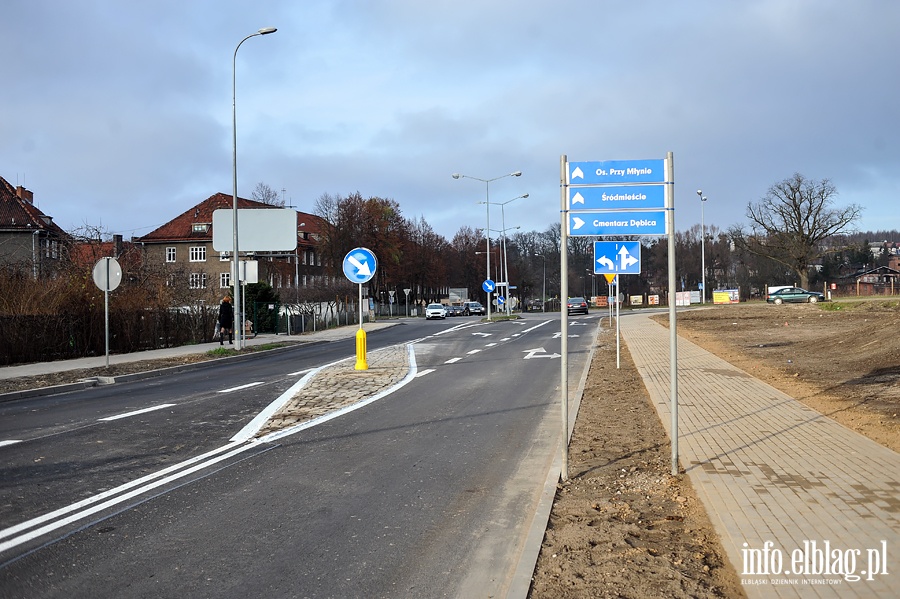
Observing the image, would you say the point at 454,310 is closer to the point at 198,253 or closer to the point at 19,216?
the point at 198,253

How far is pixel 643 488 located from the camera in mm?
6340

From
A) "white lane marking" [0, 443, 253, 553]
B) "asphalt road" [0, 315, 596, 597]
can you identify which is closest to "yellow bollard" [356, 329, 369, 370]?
"asphalt road" [0, 315, 596, 597]

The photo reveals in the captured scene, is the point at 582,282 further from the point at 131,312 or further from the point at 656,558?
the point at 656,558

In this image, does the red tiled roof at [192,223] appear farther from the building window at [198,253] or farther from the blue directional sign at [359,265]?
the blue directional sign at [359,265]

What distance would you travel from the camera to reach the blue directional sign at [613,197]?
689 cm

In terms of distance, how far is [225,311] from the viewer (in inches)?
1069

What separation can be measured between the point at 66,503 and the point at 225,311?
71.3ft

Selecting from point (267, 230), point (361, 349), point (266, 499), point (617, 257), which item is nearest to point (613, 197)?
point (266, 499)

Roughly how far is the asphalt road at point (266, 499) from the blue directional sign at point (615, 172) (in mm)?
2831

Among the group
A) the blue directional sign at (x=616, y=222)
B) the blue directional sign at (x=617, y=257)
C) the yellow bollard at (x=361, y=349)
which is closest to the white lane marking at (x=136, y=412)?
the yellow bollard at (x=361, y=349)

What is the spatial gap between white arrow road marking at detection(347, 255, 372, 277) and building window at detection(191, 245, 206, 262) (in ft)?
192

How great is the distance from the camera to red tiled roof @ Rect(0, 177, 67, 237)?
47.7 metres

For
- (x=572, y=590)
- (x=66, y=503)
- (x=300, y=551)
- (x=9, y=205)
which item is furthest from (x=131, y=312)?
(x=9, y=205)

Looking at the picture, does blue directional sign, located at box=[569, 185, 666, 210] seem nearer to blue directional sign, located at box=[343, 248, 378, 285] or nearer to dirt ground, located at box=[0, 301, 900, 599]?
dirt ground, located at box=[0, 301, 900, 599]
